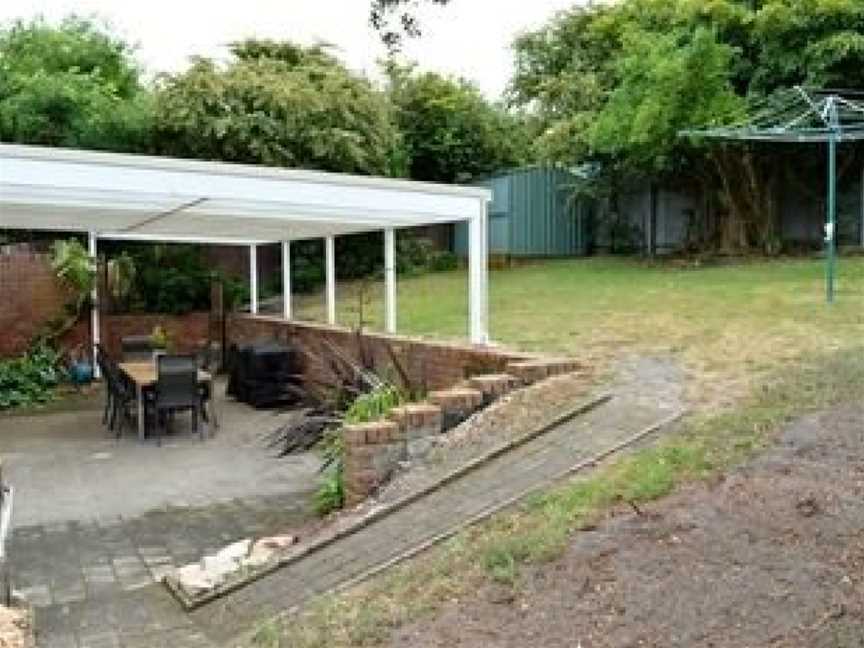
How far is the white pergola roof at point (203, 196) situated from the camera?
27.2 ft

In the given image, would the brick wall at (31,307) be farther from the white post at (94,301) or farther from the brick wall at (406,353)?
the brick wall at (406,353)

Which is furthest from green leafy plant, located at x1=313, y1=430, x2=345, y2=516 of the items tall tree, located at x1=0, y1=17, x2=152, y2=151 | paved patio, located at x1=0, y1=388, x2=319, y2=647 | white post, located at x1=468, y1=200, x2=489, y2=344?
tall tree, located at x1=0, y1=17, x2=152, y2=151

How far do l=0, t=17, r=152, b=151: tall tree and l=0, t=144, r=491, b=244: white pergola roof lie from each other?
505 cm

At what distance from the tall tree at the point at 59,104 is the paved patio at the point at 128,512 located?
7287 millimetres

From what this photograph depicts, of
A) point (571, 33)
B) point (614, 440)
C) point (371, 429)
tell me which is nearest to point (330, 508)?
point (371, 429)

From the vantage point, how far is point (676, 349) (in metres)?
9.45

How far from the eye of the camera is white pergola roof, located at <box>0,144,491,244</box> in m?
8.30

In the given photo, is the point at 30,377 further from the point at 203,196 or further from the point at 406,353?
the point at 203,196

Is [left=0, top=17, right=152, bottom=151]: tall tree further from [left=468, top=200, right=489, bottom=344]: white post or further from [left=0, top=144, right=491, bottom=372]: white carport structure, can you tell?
[left=468, top=200, right=489, bottom=344]: white post

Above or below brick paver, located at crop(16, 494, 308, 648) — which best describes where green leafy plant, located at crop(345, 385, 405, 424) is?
above

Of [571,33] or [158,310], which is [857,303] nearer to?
[158,310]

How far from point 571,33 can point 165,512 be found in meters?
24.3

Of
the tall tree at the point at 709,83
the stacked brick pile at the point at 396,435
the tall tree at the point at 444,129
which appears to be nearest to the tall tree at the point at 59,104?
the tall tree at the point at 444,129

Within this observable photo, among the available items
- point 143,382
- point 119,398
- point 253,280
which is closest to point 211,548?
point 143,382
